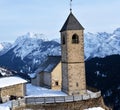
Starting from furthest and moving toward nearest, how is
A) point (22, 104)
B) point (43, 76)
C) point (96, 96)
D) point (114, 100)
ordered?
point (114, 100)
point (43, 76)
point (96, 96)
point (22, 104)

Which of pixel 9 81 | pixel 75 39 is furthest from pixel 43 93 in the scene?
pixel 75 39

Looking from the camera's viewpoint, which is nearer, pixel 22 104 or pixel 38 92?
pixel 22 104

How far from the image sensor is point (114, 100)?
159250 millimetres

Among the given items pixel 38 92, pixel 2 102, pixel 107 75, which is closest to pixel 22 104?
pixel 2 102

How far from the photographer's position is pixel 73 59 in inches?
2327

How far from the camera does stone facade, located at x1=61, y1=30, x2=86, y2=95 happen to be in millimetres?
58719

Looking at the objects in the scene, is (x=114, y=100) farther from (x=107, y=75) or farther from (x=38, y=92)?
(x=38, y=92)

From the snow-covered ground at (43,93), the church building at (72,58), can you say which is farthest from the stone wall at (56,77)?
the church building at (72,58)

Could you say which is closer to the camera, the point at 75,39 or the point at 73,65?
the point at 73,65

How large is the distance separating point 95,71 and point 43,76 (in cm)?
13026

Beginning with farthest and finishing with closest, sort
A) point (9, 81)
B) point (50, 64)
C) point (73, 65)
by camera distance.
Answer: point (50, 64) → point (9, 81) → point (73, 65)

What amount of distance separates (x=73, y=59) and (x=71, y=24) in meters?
4.59

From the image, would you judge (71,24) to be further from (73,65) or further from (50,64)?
(50,64)

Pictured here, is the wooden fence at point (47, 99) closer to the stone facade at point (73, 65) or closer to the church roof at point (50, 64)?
the stone facade at point (73, 65)
